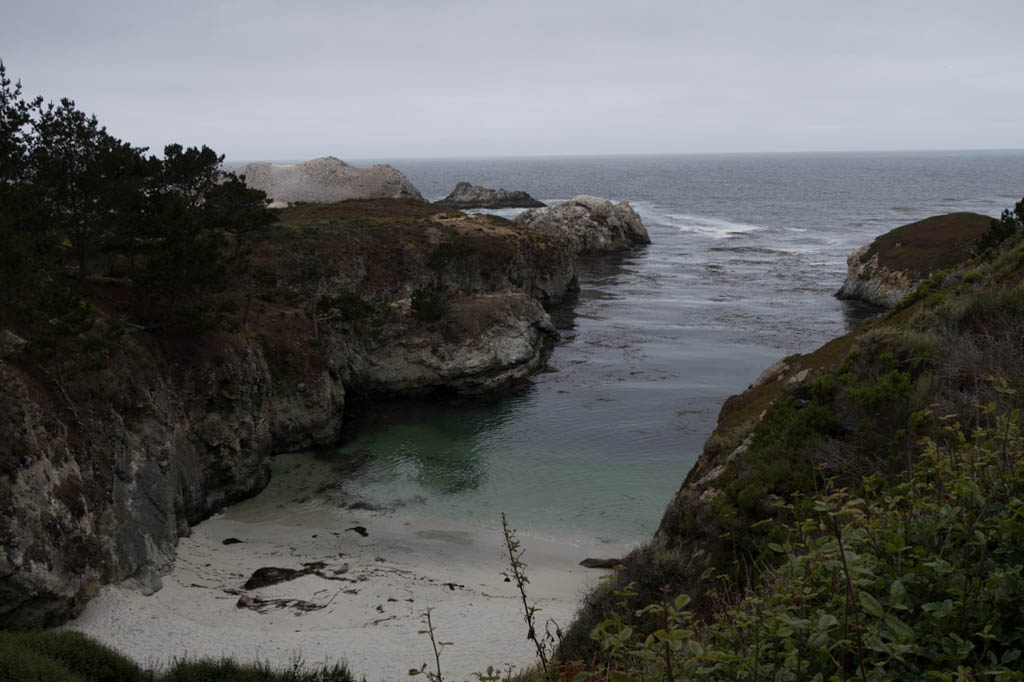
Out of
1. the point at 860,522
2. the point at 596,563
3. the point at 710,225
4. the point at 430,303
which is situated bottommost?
the point at 596,563

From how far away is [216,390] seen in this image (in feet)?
94.8

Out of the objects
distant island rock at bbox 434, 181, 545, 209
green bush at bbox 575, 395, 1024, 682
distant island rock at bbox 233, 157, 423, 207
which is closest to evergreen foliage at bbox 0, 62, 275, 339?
green bush at bbox 575, 395, 1024, 682

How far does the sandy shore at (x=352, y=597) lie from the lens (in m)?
18.2

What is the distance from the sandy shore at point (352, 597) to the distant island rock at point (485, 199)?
11640 centimetres

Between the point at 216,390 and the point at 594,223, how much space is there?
74.7m

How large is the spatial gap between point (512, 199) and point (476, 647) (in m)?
128

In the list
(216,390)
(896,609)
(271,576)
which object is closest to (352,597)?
(271,576)

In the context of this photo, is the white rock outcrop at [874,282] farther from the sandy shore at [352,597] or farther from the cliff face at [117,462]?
the cliff face at [117,462]

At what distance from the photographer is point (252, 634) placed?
18922 millimetres

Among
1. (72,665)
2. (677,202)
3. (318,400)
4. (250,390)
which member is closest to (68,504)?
(72,665)

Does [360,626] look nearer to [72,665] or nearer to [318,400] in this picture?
[72,665]

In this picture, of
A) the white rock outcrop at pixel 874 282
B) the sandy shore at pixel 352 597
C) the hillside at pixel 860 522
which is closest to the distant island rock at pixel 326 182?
the white rock outcrop at pixel 874 282

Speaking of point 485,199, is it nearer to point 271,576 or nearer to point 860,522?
point 271,576

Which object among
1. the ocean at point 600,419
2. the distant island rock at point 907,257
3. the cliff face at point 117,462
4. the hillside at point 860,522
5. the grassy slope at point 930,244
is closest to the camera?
the hillside at point 860,522
